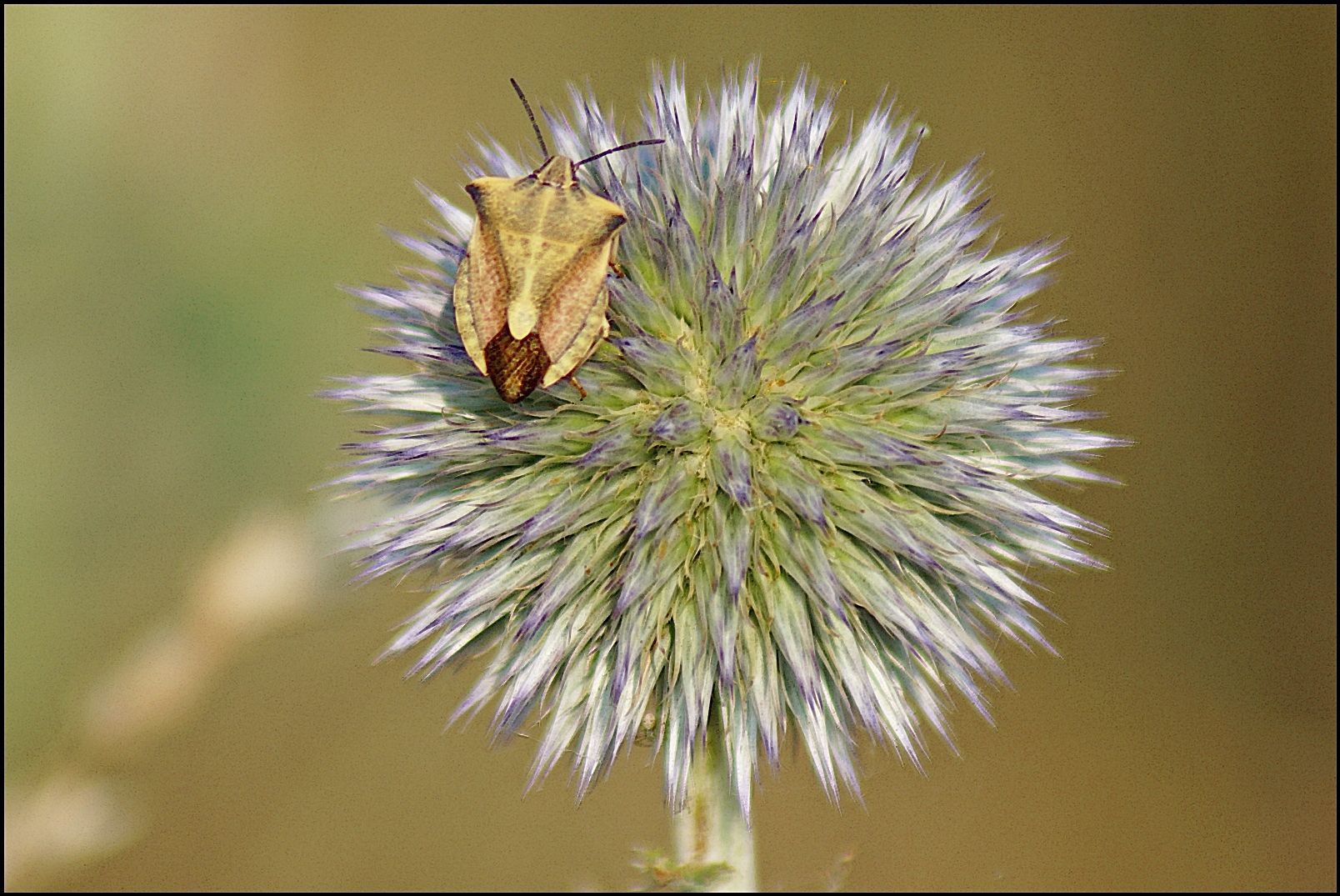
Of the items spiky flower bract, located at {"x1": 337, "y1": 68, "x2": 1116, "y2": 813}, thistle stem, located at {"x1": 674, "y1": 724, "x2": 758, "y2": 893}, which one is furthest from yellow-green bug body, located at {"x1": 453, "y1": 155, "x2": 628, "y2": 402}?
thistle stem, located at {"x1": 674, "y1": 724, "x2": 758, "y2": 893}

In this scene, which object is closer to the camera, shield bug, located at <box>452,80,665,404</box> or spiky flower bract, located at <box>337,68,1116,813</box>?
shield bug, located at <box>452,80,665,404</box>

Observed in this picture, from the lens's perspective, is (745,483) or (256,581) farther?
(256,581)

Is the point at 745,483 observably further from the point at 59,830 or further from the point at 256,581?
the point at 59,830

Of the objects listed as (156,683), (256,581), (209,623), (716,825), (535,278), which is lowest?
(716,825)

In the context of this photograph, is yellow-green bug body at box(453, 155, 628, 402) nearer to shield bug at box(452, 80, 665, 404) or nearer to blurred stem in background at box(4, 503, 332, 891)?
shield bug at box(452, 80, 665, 404)

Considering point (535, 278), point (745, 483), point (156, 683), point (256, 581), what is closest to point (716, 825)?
point (745, 483)

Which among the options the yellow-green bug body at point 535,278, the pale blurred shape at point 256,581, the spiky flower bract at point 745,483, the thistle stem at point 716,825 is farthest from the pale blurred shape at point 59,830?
the yellow-green bug body at point 535,278

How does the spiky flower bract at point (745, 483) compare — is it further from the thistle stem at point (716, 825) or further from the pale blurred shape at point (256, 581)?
the pale blurred shape at point (256, 581)
